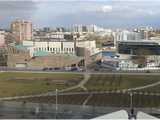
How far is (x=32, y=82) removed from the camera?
889 centimetres

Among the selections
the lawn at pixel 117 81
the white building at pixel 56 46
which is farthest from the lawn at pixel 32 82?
the white building at pixel 56 46

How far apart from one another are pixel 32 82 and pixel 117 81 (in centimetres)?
183

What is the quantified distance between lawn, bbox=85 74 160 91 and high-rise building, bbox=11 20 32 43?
12.5m

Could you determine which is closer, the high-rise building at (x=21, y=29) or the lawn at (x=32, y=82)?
the lawn at (x=32, y=82)

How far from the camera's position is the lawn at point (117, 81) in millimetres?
8375

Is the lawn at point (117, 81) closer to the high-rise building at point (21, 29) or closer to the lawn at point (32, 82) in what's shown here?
the lawn at point (32, 82)

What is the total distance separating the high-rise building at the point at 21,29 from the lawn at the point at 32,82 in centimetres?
1168

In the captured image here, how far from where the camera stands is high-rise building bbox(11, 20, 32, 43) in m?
21.6

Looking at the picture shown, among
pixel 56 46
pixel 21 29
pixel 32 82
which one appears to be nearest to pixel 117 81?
pixel 32 82

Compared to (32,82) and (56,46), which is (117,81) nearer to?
(32,82)

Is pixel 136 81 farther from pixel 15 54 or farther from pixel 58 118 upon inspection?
pixel 15 54

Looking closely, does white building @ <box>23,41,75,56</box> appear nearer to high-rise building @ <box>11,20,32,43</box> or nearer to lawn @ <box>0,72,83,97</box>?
high-rise building @ <box>11,20,32,43</box>

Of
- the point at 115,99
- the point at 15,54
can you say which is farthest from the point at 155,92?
the point at 15,54

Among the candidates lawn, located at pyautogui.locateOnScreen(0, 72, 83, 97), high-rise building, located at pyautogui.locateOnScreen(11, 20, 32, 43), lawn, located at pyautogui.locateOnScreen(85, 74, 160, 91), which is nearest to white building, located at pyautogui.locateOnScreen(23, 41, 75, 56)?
high-rise building, located at pyautogui.locateOnScreen(11, 20, 32, 43)
